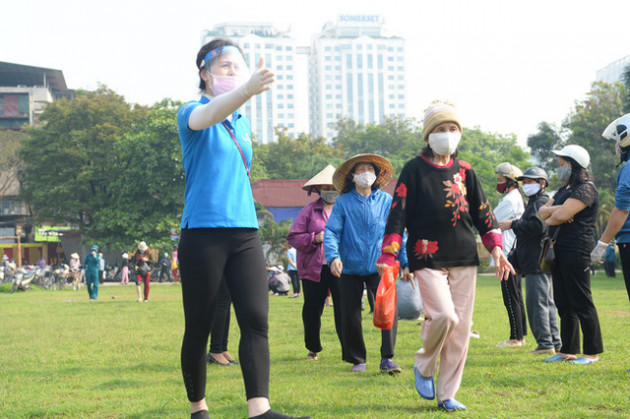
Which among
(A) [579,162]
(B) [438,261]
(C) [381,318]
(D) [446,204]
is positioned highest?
(A) [579,162]

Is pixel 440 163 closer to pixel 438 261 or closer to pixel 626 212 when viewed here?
pixel 438 261

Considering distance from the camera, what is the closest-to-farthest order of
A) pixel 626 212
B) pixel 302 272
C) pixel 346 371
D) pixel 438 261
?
1. pixel 438 261
2. pixel 626 212
3. pixel 346 371
4. pixel 302 272

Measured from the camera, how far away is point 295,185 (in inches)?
2370

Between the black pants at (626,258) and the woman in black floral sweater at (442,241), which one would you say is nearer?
the woman in black floral sweater at (442,241)

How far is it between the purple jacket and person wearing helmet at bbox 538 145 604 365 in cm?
259

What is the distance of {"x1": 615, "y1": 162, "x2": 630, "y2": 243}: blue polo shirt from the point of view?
6617mm

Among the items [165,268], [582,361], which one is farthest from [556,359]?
[165,268]

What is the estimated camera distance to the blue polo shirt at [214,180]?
4.46 m

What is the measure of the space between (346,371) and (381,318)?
1.97m

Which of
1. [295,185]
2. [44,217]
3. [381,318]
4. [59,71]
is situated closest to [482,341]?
[381,318]

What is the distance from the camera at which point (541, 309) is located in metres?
8.52

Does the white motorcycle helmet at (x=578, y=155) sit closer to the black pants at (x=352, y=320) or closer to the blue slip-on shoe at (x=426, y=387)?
the black pants at (x=352, y=320)

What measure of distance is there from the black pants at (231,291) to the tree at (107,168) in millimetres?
41816

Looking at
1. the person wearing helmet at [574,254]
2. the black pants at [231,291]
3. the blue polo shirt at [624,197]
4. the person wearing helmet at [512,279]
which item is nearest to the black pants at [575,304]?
the person wearing helmet at [574,254]
